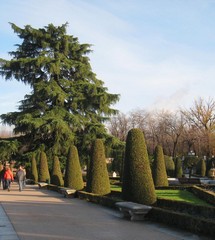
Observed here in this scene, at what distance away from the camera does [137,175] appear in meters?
12.1

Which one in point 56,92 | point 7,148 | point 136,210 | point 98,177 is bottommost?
point 136,210

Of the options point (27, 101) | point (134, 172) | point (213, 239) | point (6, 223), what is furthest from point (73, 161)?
point (27, 101)

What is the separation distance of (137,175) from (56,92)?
22337 mm

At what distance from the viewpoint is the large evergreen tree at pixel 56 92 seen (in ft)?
109

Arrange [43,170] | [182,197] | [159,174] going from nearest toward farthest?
[182,197]
[159,174]
[43,170]

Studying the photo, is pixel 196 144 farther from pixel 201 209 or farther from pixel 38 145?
pixel 201 209

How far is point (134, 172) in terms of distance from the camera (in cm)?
1223

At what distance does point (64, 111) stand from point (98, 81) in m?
5.19

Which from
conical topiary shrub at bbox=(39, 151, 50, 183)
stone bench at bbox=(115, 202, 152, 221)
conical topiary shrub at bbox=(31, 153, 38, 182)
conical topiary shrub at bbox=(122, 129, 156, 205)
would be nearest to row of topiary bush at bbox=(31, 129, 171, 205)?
conical topiary shrub at bbox=(122, 129, 156, 205)

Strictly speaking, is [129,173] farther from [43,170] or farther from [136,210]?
[43,170]

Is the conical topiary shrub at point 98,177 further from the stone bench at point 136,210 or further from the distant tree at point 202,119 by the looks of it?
the distant tree at point 202,119

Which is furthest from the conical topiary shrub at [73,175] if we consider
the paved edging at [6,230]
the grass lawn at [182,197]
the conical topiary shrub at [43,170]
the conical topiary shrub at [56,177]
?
the conical topiary shrub at [43,170]

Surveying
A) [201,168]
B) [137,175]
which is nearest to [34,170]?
[201,168]

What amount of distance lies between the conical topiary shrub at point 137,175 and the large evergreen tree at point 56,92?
19366 millimetres
